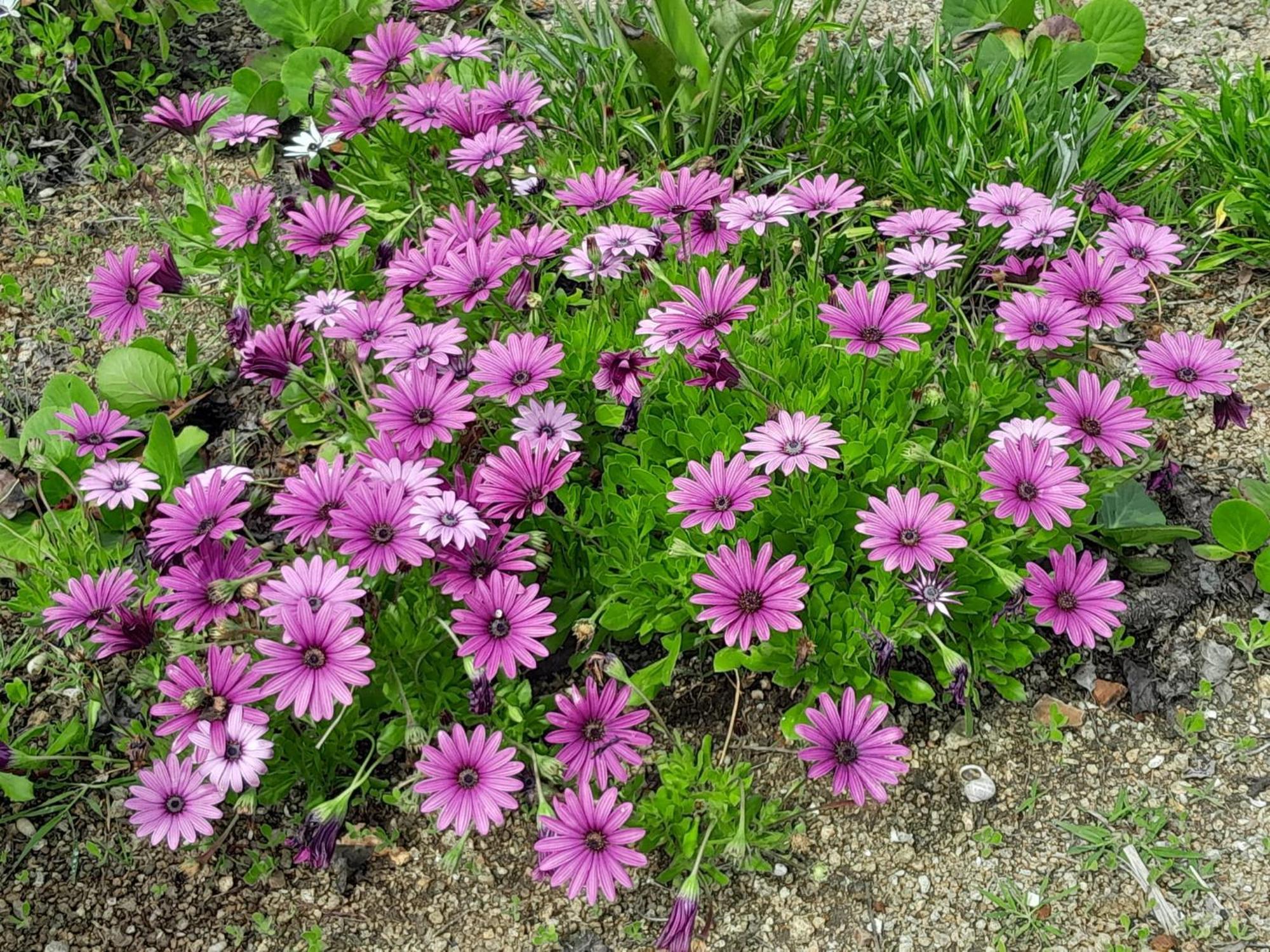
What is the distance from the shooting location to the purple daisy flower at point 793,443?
2008 mm

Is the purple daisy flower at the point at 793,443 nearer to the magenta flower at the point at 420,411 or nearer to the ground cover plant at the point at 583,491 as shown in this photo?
the ground cover plant at the point at 583,491

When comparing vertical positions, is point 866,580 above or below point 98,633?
below

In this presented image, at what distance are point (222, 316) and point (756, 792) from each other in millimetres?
2034

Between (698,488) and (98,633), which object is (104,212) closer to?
(98,633)

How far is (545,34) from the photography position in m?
3.57

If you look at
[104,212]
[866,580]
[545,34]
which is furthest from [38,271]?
[866,580]

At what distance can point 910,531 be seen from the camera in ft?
6.55

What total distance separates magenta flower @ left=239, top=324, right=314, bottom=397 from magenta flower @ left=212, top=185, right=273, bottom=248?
415 millimetres

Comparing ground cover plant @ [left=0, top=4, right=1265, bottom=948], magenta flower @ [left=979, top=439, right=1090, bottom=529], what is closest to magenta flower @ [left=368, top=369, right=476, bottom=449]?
ground cover plant @ [left=0, top=4, right=1265, bottom=948]

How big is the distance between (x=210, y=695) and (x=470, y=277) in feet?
3.24

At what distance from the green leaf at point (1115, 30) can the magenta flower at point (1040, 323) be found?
166cm

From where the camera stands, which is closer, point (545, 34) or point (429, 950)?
point (429, 950)

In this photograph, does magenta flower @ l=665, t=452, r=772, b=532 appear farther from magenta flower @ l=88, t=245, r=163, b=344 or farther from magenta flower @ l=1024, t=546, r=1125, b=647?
magenta flower @ l=88, t=245, r=163, b=344

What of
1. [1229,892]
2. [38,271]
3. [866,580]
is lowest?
[1229,892]
